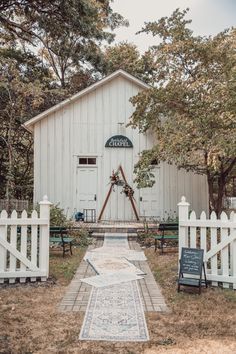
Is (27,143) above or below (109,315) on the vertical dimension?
above

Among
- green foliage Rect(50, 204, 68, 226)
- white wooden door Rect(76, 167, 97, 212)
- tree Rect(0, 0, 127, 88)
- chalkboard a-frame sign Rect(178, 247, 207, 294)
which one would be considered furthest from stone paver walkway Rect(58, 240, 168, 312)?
tree Rect(0, 0, 127, 88)

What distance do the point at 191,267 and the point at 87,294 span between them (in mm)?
1778

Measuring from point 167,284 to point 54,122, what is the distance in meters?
9.77

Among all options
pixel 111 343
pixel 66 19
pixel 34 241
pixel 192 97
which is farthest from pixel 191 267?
pixel 66 19

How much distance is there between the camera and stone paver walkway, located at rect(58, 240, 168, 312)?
4.48 metres

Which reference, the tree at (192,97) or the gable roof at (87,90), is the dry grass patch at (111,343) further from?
the gable roof at (87,90)

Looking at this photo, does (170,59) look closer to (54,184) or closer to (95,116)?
(95,116)

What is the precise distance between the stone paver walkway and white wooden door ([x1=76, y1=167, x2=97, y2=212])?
6.79 metres

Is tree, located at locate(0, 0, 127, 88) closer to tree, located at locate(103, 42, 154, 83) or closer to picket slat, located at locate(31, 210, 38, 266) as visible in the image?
picket slat, located at locate(31, 210, 38, 266)

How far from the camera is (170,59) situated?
416 inches

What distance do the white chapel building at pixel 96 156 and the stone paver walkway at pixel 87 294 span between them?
686cm

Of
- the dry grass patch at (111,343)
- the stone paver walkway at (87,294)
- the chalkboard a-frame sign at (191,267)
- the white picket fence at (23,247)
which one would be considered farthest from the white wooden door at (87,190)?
the chalkboard a-frame sign at (191,267)

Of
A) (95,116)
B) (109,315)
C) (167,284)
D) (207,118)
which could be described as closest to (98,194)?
(95,116)

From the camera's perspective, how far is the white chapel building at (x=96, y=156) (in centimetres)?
1344
